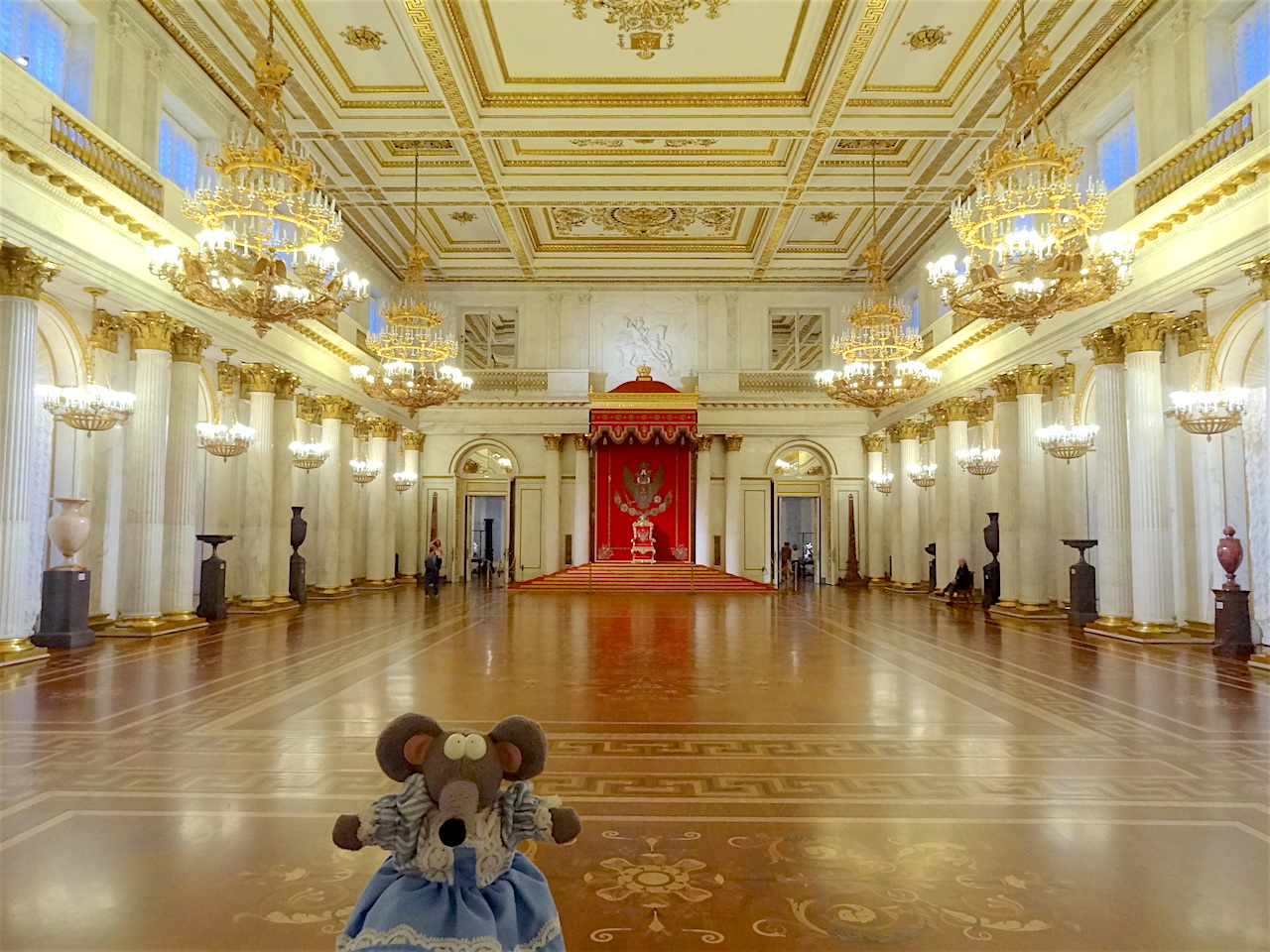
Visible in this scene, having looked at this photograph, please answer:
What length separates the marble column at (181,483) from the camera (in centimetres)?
945

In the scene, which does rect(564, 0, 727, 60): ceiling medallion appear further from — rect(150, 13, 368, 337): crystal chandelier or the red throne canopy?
the red throne canopy

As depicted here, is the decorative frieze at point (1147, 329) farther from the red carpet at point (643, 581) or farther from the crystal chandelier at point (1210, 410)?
the red carpet at point (643, 581)

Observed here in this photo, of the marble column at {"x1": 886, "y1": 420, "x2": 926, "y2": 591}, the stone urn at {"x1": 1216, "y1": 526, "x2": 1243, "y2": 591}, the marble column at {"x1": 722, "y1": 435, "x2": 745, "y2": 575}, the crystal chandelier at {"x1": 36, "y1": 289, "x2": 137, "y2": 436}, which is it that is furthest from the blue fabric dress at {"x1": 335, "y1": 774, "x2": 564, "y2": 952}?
the marble column at {"x1": 722, "y1": 435, "x2": 745, "y2": 575}

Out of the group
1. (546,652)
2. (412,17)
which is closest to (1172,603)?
(546,652)

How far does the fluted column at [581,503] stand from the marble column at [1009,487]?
9.07m

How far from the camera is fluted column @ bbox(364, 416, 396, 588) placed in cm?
1689

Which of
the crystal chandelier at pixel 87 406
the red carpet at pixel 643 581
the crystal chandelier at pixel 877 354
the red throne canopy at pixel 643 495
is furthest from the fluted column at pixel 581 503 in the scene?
the crystal chandelier at pixel 87 406

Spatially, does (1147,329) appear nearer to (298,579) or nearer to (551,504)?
(298,579)

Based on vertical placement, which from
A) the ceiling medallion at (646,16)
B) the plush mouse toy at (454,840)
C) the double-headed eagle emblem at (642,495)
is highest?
the ceiling medallion at (646,16)

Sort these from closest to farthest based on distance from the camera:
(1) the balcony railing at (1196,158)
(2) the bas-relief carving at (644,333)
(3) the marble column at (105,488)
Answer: (1) the balcony railing at (1196,158), (3) the marble column at (105,488), (2) the bas-relief carving at (644,333)

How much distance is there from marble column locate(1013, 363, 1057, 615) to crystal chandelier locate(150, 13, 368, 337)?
380 inches

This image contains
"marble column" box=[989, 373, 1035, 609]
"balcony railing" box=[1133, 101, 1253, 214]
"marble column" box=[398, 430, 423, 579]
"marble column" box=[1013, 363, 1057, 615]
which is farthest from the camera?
"marble column" box=[398, 430, 423, 579]

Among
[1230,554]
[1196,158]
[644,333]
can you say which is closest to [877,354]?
[1196,158]

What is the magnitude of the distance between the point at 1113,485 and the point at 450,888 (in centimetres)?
1000
